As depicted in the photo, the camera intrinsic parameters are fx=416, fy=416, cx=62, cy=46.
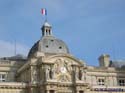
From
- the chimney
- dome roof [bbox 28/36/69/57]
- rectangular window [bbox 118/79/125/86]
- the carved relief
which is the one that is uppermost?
dome roof [bbox 28/36/69/57]

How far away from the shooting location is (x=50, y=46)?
88375 millimetres

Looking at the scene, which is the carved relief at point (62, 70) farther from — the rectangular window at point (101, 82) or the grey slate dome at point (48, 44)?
the rectangular window at point (101, 82)

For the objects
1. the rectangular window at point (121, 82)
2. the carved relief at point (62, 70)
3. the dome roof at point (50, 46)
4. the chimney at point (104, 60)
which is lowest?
the rectangular window at point (121, 82)

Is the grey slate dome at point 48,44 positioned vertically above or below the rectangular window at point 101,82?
above

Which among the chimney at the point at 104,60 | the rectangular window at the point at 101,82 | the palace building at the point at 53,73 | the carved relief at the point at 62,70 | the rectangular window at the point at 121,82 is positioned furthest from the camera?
the chimney at the point at 104,60

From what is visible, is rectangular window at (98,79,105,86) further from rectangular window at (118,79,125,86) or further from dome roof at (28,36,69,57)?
dome roof at (28,36,69,57)

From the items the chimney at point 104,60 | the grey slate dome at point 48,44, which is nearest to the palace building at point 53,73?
the grey slate dome at point 48,44

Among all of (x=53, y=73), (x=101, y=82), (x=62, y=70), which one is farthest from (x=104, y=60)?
(x=53, y=73)

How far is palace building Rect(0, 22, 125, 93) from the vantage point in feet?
262

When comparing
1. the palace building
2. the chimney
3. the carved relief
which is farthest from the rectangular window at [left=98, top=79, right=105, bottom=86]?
the carved relief

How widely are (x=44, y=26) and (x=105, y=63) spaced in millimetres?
17985

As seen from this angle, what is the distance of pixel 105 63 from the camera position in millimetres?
98812

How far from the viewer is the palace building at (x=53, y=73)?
79.9m

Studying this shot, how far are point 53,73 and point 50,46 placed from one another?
9.89 meters
